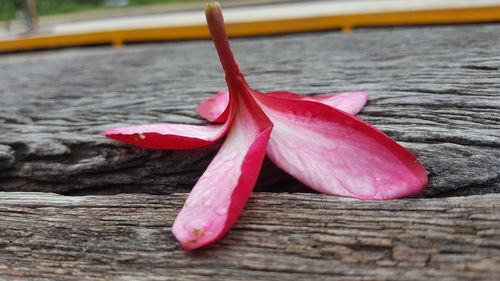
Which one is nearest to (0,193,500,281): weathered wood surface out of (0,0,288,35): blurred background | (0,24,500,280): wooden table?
(0,24,500,280): wooden table

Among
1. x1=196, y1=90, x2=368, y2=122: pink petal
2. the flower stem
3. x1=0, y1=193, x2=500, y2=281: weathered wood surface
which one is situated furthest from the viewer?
x1=196, y1=90, x2=368, y2=122: pink petal

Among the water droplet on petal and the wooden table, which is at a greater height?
the water droplet on petal

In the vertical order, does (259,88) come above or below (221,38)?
below

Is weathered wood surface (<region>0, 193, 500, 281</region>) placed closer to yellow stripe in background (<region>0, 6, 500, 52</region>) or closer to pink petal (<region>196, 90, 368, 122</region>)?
pink petal (<region>196, 90, 368, 122</region>)

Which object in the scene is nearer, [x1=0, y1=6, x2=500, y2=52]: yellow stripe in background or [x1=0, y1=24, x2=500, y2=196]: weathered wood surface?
[x1=0, y1=24, x2=500, y2=196]: weathered wood surface

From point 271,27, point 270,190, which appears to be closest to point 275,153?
point 270,190

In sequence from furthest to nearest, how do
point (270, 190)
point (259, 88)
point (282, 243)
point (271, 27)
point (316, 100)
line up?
point (271, 27), point (259, 88), point (316, 100), point (270, 190), point (282, 243)

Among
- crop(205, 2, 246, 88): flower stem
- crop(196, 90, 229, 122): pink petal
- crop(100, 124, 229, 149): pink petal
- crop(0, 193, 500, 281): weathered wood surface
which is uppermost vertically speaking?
crop(205, 2, 246, 88): flower stem

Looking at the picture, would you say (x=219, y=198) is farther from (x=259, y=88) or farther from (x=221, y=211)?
(x=259, y=88)
